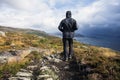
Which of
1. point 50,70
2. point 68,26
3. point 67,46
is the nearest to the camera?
point 50,70

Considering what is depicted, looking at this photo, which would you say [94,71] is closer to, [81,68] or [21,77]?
[81,68]

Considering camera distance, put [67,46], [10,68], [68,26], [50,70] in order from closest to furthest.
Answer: [50,70] < [10,68] < [68,26] < [67,46]

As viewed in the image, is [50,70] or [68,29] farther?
[68,29]

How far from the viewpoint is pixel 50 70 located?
19.7 meters

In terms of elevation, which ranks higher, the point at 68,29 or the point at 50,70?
the point at 68,29

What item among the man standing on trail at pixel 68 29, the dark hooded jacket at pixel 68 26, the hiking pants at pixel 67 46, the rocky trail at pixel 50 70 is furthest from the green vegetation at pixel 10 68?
the dark hooded jacket at pixel 68 26

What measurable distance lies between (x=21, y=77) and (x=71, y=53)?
609 cm

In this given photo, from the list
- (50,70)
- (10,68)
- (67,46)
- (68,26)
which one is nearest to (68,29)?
(68,26)

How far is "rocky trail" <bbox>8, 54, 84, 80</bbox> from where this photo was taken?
60.4 feet

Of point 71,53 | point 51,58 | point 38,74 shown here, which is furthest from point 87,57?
point 38,74

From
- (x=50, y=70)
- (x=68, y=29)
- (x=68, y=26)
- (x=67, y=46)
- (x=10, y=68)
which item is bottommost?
(x=50, y=70)

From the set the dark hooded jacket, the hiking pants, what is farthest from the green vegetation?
the dark hooded jacket

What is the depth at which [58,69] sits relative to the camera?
67.9ft

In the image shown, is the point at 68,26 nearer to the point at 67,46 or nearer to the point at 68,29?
the point at 68,29
